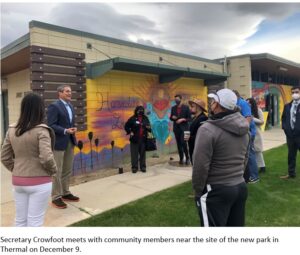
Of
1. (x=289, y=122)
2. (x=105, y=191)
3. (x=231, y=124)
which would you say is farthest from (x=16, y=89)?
(x=231, y=124)

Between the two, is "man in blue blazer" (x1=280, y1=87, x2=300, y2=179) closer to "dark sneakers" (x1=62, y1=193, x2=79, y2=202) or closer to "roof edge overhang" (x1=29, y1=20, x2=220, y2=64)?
"dark sneakers" (x1=62, y1=193, x2=79, y2=202)

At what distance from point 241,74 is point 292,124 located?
8.55 metres

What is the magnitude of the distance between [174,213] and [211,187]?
6.51 feet

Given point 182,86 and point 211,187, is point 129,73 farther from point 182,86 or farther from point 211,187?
point 211,187

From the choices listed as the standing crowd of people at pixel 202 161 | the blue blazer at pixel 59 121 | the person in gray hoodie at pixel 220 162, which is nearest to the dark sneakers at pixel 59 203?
the blue blazer at pixel 59 121

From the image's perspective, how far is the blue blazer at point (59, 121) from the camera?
179 inches

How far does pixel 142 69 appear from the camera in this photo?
27.0ft

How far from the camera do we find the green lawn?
4.11 meters

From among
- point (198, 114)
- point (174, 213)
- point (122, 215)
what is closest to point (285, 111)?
point (198, 114)

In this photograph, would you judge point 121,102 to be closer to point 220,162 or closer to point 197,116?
point 197,116

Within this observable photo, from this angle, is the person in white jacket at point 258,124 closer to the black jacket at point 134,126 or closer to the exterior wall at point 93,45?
the black jacket at point 134,126

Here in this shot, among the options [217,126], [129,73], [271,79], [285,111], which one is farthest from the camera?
[271,79]

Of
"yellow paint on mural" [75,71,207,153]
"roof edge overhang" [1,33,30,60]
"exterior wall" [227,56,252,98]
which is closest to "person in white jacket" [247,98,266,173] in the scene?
"yellow paint on mural" [75,71,207,153]

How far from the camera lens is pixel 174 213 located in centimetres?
440
